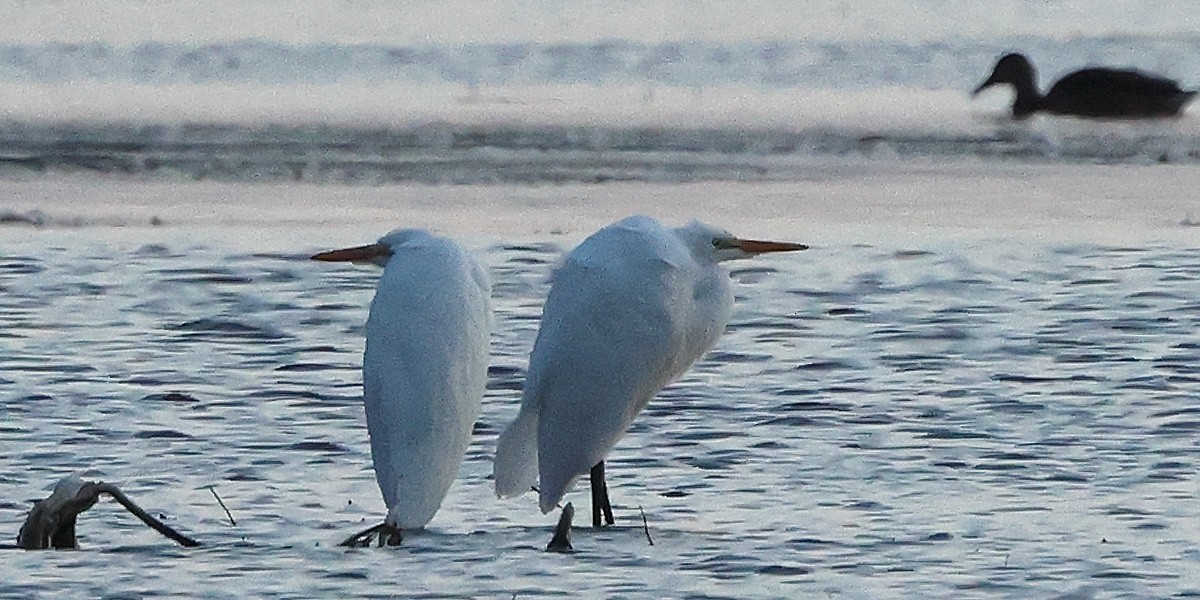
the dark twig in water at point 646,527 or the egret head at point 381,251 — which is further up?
the egret head at point 381,251

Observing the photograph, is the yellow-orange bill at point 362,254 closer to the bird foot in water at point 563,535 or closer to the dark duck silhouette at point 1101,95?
the bird foot in water at point 563,535

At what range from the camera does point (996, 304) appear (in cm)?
1100

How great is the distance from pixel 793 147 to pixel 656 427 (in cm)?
911

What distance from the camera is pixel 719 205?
1459 cm

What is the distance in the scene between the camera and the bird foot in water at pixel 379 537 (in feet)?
21.0

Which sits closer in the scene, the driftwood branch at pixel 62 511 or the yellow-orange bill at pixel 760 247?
the driftwood branch at pixel 62 511

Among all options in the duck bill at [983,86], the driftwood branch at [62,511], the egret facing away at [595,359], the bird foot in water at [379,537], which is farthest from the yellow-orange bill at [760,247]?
the duck bill at [983,86]

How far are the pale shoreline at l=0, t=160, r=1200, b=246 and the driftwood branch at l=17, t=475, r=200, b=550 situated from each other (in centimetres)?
668

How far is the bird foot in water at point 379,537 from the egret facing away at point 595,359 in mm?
473

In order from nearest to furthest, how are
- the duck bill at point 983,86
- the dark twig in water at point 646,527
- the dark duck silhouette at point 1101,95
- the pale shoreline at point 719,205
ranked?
the dark twig in water at point 646,527 → the pale shoreline at point 719,205 → the dark duck silhouette at point 1101,95 → the duck bill at point 983,86

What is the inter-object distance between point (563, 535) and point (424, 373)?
55cm

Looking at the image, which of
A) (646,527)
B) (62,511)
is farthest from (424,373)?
(62,511)

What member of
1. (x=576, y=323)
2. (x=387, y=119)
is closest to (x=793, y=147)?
(x=387, y=119)

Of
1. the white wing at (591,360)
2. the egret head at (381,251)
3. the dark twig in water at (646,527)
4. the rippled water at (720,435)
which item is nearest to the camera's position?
the rippled water at (720,435)
